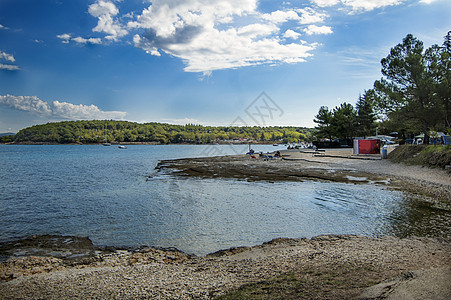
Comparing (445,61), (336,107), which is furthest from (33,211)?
(336,107)

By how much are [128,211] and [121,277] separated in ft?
26.5

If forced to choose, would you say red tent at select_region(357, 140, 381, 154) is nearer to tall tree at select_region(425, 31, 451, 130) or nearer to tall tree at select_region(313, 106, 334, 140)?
tall tree at select_region(425, 31, 451, 130)

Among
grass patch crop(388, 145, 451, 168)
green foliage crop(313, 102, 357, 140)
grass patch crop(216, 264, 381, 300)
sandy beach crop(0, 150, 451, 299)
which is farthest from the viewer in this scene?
green foliage crop(313, 102, 357, 140)

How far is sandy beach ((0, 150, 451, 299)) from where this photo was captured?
15.0ft

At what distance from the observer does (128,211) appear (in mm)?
13453

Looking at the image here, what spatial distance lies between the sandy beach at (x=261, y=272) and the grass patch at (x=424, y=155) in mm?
17121

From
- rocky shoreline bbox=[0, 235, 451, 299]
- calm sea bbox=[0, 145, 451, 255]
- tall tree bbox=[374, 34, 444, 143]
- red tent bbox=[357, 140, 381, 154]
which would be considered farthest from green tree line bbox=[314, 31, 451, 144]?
rocky shoreline bbox=[0, 235, 451, 299]

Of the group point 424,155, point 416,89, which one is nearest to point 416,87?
point 416,89

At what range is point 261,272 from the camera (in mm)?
5699

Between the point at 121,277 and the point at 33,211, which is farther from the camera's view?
the point at 33,211

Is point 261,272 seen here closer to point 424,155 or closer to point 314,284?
point 314,284

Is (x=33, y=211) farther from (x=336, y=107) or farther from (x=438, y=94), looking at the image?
(x=336, y=107)

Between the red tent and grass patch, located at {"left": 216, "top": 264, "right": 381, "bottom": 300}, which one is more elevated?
the red tent

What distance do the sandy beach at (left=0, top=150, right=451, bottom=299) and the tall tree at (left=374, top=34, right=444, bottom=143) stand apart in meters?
25.1
